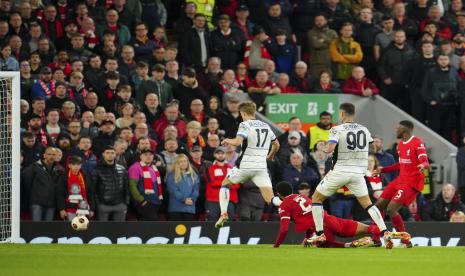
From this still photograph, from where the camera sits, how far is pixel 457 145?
2647 cm

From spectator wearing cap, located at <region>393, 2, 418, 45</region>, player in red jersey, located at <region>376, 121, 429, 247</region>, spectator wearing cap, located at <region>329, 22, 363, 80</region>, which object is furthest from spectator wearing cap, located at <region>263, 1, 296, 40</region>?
player in red jersey, located at <region>376, 121, 429, 247</region>

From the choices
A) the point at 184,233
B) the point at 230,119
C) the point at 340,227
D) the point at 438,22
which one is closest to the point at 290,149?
the point at 230,119

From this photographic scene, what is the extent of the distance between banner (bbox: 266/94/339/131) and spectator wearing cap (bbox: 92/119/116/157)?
3.99m

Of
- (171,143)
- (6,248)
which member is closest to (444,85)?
(171,143)

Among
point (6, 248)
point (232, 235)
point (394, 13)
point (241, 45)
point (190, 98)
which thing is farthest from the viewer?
point (394, 13)

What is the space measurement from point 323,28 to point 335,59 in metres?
0.69

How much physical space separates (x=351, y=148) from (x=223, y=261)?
333cm

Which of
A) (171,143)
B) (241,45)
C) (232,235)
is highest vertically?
(241,45)

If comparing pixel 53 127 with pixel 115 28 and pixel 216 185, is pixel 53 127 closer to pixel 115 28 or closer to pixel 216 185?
pixel 216 185

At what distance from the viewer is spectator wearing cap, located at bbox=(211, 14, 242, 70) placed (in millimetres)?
25516

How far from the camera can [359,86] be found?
25609 mm

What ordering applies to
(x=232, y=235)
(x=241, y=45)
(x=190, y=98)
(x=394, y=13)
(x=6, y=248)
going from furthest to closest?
(x=394, y=13) < (x=241, y=45) < (x=190, y=98) < (x=232, y=235) < (x=6, y=248)

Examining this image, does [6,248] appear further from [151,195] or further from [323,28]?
[323,28]

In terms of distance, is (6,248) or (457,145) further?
(457,145)
